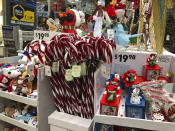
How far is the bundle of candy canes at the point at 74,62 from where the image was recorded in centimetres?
109

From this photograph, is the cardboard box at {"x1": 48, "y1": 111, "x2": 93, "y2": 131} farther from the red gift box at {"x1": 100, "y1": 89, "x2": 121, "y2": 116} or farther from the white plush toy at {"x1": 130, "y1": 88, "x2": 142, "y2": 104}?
the white plush toy at {"x1": 130, "y1": 88, "x2": 142, "y2": 104}

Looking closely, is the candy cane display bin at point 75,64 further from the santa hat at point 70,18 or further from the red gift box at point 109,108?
the santa hat at point 70,18

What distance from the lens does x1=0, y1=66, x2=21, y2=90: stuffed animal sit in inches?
60.1

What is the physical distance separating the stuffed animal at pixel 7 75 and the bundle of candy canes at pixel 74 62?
40cm

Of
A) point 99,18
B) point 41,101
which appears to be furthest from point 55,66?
point 99,18

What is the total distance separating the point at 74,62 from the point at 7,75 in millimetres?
816

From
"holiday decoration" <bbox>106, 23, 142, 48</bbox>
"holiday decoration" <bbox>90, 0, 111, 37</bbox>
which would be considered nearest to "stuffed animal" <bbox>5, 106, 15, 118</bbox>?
"holiday decoration" <bbox>90, 0, 111, 37</bbox>

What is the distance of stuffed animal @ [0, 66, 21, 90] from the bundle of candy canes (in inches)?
15.9

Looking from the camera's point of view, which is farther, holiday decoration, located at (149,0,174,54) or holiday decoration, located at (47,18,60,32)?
holiday decoration, located at (47,18,60,32)

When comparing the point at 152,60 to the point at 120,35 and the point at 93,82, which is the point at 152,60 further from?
the point at 93,82

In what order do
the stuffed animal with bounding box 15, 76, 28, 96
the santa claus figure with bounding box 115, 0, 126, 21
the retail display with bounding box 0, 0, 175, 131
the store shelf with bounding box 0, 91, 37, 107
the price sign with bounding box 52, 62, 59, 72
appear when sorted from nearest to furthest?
the retail display with bounding box 0, 0, 175, 131 < the price sign with bounding box 52, 62, 59, 72 < the store shelf with bounding box 0, 91, 37, 107 < the stuffed animal with bounding box 15, 76, 28, 96 < the santa claus figure with bounding box 115, 0, 126, 21

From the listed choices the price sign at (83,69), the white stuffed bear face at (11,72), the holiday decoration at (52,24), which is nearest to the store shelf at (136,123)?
the price sign at (83,69)

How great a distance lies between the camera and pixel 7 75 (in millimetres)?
1540

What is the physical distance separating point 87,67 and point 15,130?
119cm
